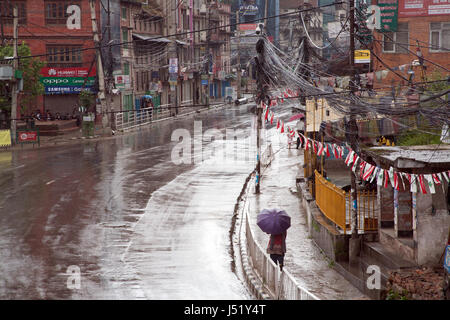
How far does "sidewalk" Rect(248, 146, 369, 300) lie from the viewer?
1504 centimetres

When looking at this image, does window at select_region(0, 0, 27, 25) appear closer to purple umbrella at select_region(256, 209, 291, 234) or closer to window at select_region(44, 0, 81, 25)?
window at select_region(44, 0, 81, 25)

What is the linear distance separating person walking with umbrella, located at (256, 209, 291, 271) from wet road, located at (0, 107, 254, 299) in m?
1.10

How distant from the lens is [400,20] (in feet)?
125

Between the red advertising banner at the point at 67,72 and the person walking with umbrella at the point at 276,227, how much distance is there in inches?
1711

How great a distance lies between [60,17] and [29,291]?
45430 mm

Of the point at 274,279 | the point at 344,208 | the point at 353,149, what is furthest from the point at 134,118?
the point at 274,279

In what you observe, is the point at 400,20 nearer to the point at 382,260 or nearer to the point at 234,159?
the point at 234,159

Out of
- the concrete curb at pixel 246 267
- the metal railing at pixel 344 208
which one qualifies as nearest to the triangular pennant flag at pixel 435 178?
the metal railing at pixel 344 208

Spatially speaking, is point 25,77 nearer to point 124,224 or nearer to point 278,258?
point 124,224

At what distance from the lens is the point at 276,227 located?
1539cm

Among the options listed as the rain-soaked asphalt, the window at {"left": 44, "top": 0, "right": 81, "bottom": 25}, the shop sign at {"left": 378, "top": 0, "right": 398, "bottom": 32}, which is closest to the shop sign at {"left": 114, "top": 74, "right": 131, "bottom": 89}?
the window at {"left": 44, "top": 0, "right": 81, "bottom": 25}

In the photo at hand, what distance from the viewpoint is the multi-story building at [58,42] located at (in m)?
56.5

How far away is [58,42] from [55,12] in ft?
8.06
